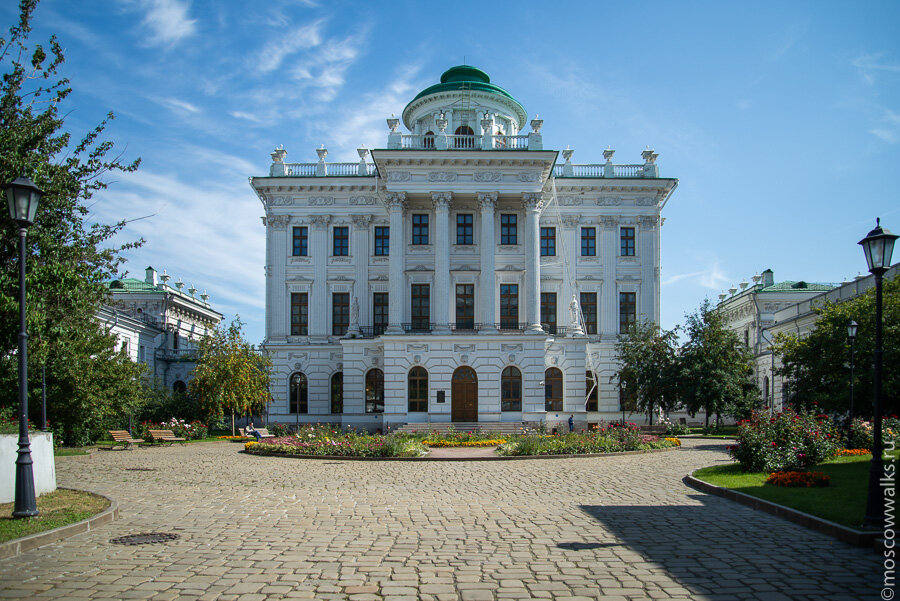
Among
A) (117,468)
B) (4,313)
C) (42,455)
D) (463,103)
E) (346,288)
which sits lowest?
(117,468)

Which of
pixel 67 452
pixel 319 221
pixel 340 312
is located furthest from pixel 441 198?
pixel 67 452

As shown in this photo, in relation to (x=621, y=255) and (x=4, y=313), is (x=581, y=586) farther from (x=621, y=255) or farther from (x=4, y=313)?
(x=621, y=255)

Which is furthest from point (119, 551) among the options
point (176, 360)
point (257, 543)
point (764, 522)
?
point (176, 360)

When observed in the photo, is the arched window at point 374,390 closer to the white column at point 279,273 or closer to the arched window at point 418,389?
the arched window at point 418,389

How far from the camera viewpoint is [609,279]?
146ft

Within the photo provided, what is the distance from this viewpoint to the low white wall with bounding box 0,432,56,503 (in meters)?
13.0

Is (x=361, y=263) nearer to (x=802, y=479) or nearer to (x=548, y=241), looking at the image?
(x=548, y=241)

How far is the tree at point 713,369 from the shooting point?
38188mm

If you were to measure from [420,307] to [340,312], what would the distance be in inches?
226

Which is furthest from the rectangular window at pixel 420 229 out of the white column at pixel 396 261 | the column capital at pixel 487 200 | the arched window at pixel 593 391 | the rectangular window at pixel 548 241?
the arched window at pixel 593 391

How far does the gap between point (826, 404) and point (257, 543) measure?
24.5 metres

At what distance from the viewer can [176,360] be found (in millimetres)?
64688

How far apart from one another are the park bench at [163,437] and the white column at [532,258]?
19.7 m

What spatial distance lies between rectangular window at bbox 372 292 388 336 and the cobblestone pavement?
1061 inches
